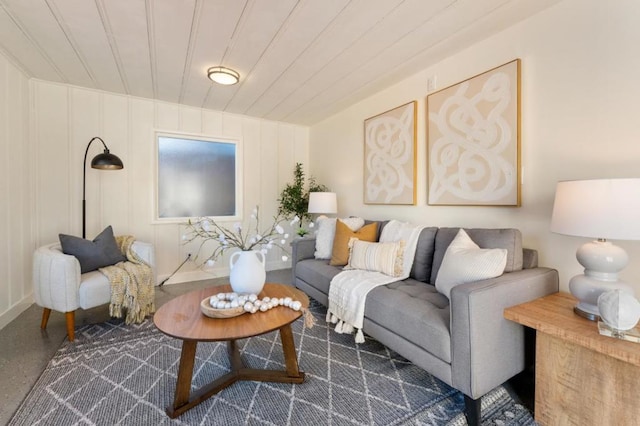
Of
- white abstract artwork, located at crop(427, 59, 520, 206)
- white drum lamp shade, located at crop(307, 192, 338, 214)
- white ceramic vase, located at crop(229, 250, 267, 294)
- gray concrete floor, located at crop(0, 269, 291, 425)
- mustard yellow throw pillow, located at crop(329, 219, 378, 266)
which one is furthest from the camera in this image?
white drum lamp shade, located at crop(307, 192, 338, 214)

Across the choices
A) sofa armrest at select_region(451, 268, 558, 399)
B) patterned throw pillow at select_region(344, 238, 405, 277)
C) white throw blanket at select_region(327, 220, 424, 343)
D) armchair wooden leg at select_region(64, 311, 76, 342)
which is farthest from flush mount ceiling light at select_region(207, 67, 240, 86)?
sofa armrest at select_region(451, 268, 558, 399)

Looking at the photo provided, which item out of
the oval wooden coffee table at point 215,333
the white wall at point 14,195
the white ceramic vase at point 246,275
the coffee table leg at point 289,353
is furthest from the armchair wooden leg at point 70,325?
the coffee table leg at point 289,353

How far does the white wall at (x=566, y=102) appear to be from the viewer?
1.53 meters

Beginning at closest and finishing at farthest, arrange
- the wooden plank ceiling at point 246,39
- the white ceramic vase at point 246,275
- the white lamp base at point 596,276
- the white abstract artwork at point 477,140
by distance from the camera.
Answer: the white lamp base at point 596,276
the white ceramic vase at point 246,275
the wooden plank ceiling at point 246,39
the white abstract artwork at point 477,140

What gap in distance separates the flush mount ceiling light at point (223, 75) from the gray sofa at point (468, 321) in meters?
2.39

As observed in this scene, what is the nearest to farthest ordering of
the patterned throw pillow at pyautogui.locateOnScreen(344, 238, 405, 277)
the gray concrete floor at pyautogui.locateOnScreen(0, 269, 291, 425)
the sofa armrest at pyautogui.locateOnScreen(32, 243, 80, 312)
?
the gray concrete floor at pyautogui.locateOnScreen(0, 269, 291, 425) → the sofa armrest at pyautogui.locateOnScreen(32, 243, 80, 312) → the patterned throw pillow at pyautogui.locateOnScreen(344, 238, 405, 277)

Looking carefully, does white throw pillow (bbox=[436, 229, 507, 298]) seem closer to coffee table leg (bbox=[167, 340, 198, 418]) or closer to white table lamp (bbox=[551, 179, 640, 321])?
white table lamp (bbox=[551, 179, 640, 321])

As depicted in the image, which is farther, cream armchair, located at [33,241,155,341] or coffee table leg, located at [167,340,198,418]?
cream armchair, located at [33,241,155,341]

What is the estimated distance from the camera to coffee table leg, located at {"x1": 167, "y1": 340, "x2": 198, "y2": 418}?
1387 millimetres

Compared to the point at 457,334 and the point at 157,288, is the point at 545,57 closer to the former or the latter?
the point at 457,334

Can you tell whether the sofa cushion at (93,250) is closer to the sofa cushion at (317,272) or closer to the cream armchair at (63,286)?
the cream armchair at (63,286)

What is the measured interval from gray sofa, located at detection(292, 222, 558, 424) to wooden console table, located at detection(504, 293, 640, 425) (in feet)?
0.39

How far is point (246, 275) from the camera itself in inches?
66.7

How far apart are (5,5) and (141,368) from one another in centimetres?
251
